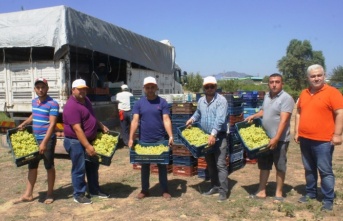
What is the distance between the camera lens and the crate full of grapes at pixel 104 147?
5.30 metres

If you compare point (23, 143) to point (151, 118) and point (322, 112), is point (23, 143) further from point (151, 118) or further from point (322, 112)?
point (322, 112)

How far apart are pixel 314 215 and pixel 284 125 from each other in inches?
53.5

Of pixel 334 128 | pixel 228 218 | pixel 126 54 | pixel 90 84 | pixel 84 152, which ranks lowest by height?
pixel 228 218

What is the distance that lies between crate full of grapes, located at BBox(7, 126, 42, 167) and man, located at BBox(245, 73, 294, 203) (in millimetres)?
3702

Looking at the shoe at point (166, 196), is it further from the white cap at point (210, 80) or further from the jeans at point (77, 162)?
the white cap at point (210, 80)

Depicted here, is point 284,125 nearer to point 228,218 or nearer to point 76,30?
point 228,218

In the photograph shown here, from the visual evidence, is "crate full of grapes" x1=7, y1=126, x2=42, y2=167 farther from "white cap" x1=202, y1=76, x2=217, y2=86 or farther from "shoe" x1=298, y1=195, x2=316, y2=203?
"shoe" x1=298, y1=195, x2=316, y2=203

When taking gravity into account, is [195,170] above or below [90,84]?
below

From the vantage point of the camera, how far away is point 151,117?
542cm

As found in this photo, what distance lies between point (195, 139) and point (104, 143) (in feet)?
4.96

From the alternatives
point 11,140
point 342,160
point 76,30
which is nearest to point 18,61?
point 76,30

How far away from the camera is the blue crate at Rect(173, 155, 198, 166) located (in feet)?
23.3

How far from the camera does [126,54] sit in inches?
433

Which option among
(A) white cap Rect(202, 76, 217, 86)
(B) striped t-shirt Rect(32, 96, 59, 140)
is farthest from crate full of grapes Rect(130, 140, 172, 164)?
(B) striped t-shirt Rect(32, 96, 59, 140)
